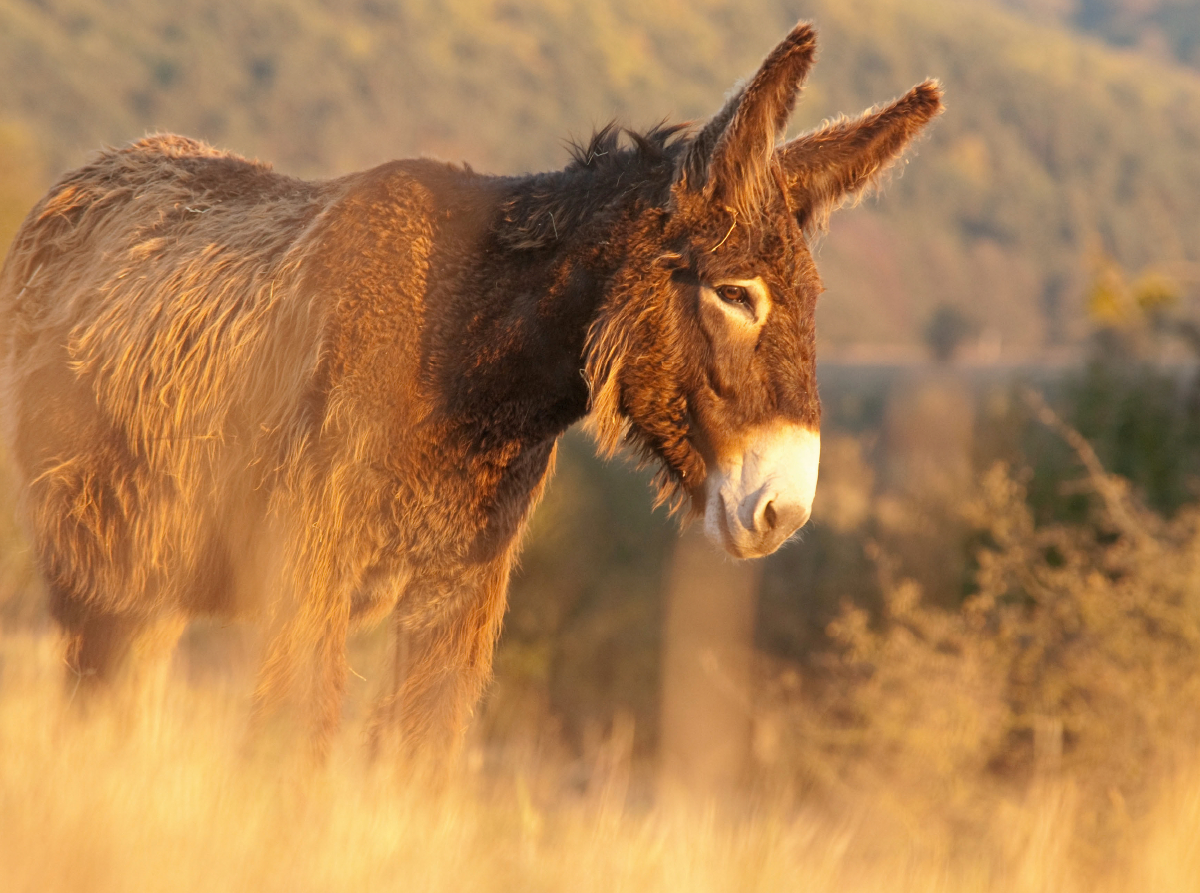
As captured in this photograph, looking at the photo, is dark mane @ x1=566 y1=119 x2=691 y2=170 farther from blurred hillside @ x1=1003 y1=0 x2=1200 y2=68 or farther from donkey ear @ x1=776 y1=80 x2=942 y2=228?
blurred hillside @ x1=1003 y1=0 x2=1200 y2=68

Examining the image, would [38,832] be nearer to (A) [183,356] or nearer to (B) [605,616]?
(A) [183,356]

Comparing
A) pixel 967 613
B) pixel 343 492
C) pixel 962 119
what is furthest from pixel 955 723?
pixel 962 119

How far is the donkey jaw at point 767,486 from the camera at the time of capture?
3189 mm

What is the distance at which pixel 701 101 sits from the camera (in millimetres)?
73562

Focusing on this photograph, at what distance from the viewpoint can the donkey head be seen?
10.6 ft

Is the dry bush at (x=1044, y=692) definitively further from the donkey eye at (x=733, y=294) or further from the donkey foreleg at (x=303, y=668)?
the donkey foreleg at (x=303, y=668)

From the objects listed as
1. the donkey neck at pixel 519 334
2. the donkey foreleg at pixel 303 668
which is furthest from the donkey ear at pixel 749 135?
the donkey foreleg at pixel 303 668

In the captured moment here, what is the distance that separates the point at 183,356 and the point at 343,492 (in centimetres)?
89

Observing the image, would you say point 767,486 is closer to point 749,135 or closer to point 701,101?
point 749,135

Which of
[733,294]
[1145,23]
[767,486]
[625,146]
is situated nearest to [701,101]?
[625,146]

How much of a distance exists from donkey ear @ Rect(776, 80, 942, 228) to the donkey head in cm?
12

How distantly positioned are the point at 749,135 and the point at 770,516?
1.09m

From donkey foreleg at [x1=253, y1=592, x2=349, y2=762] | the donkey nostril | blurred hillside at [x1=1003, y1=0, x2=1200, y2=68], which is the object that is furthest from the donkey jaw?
blurred hillside at [x1=1003, y1=0, x2=1200, y2=68]

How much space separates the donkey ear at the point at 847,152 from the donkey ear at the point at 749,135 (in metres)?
0.26
